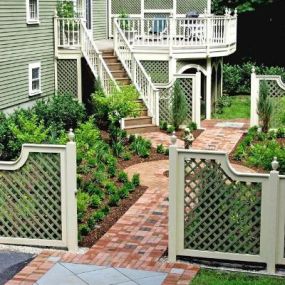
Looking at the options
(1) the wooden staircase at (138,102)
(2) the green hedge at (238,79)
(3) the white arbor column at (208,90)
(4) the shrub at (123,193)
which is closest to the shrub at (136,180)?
(4) the shrub at (123,193)

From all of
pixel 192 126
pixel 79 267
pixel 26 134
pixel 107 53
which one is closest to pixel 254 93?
pixel 192 126

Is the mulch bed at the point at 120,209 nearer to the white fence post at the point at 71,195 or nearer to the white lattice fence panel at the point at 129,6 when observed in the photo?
the white fence post at the point at 71,195

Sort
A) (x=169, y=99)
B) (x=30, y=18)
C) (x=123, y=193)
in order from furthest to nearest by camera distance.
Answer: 1. (x=30, y=18)
2. (x=169, y=99)
3. (x=123, y=193)

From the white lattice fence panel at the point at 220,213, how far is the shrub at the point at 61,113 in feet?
28.2

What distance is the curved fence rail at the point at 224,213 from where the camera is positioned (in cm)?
845

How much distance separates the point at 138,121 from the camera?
19.3 m

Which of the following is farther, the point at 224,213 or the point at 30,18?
the point at 30,18

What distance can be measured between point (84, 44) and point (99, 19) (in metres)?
5.06

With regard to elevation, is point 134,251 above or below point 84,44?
below

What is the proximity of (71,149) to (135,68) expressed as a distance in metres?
11.5

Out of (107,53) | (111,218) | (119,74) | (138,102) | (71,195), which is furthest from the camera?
(107,53)

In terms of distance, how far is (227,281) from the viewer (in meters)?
8.28

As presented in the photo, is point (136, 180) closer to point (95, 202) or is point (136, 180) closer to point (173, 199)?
point (95, 202)

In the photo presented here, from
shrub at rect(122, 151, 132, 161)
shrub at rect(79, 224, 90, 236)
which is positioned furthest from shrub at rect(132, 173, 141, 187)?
shrub at rect(79, 224, 90, 236)
